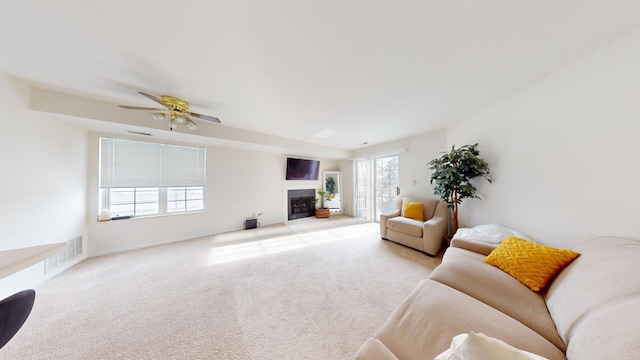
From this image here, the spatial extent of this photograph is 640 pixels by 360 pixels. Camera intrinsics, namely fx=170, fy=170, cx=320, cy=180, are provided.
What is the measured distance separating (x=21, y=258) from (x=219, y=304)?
1341 millimetres

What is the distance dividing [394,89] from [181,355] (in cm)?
315

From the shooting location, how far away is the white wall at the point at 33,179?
1.77 metres

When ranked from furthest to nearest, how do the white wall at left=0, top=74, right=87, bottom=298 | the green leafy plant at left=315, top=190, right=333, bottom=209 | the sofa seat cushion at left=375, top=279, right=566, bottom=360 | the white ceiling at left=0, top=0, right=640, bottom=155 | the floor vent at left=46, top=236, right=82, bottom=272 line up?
the green leafy plant at left=315, top=190, right=333, bottom=209 < the floor vent at left=46, top=236, right=82, bottom=272 < the white wall at left=0, top=74, right=87, bottom=298 < the white ceiling at left=0, top=0, right=640, bottom=155 < the sofa seat cushion at left=375, top=279, right=566, bottom=360

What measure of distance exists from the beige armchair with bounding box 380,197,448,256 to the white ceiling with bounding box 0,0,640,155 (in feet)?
6.29

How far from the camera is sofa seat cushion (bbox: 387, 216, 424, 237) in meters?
2.95

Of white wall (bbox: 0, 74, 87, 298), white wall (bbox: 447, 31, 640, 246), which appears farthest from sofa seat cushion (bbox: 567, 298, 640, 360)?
white wall (bbox: 0, 74, 87, 298)

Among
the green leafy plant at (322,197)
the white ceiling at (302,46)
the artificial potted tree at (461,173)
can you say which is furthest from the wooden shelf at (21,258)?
the green leafy plant at (322,197)

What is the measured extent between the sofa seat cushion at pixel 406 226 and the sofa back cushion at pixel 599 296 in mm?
1733

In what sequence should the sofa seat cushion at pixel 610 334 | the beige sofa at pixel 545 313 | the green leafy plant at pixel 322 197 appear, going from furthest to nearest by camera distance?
the green leafy plant at pixel 322 197
the beige sofa at pixel 545 313
the sofa seat cushion at pixel 610 334

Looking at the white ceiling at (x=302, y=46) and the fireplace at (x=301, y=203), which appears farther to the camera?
the fireplace at (x=301, y=203)

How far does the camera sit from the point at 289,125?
3316 millimetres

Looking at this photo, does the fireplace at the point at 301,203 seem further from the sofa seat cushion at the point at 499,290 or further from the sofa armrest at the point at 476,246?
the sofa seat cushion at the point at 499,290

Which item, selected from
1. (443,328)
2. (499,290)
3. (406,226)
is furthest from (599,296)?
(406,226)

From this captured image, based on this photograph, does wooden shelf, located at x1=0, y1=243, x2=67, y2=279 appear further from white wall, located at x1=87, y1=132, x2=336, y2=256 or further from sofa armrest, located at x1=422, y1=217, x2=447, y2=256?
sofa armrest, located at x1=422, y1=217, x2=447, y2=256
